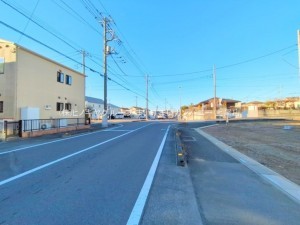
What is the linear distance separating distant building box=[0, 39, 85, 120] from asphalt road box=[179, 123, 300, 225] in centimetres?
1860

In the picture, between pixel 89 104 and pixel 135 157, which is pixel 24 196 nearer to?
pixel 135 157

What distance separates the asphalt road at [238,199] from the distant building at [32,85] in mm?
18602

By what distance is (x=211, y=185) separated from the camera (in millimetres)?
7027

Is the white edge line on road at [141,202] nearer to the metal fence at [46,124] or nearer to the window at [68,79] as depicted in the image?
the metal fence at [46,124]

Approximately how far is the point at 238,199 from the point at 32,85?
76.0 feet

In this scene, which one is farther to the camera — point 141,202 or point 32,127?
point 32,127

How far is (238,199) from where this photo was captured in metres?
5.89

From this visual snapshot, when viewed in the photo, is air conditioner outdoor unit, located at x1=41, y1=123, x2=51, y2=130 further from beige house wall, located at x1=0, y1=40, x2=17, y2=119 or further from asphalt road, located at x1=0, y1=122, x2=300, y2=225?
A: asphalt road, located at x1=0, y1=122, x2=300, y2=225

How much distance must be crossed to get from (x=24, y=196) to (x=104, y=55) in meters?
32.3

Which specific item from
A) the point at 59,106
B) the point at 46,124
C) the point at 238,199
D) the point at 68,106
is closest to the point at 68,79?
the point at 68,106

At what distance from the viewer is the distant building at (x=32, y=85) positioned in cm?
2227

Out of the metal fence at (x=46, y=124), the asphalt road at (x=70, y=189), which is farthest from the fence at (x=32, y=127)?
the asphalt road at (x=70, y=189)

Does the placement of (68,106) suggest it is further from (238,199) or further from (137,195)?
(238,199)

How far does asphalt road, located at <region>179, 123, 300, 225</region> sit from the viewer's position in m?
4.78
